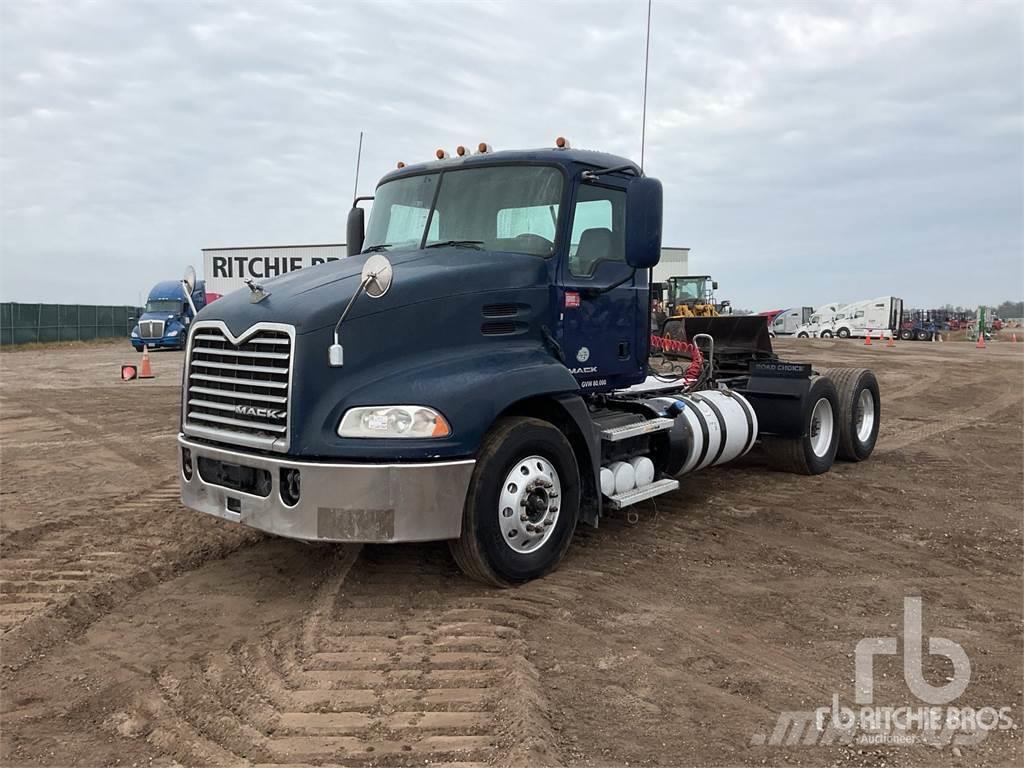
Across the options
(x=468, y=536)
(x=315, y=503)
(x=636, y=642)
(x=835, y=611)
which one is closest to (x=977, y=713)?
(x=835, y=611)

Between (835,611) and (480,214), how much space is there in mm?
3405

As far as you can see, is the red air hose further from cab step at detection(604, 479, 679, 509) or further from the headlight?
the headlight

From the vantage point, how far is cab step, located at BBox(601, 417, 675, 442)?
557 cm

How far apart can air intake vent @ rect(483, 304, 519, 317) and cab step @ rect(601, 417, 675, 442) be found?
1.14 meters

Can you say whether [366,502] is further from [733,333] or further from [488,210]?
[733,333]

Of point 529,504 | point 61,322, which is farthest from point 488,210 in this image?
point 61,322

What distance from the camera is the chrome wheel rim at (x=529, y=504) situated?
4660mm

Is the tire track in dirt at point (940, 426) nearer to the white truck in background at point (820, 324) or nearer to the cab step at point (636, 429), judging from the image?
the cab step at point (636, 429)

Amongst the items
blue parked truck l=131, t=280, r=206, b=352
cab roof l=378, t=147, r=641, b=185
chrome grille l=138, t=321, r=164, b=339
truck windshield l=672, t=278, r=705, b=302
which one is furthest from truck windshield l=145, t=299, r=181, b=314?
cab roof l=378, t=147, r=641, b=185

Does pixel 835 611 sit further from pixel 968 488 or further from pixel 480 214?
pixel 968 488

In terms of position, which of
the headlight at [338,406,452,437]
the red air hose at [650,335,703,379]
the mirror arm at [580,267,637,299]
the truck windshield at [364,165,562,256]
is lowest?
the headlight at [338,406,452,437]

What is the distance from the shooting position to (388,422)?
422 centimetres

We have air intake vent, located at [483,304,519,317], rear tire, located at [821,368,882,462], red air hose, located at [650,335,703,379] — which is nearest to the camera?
air intake vent, located at [483,304,519,317]

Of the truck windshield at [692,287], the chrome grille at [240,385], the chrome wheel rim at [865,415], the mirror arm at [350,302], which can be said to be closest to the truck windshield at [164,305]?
the truck windshield at [692,287]
